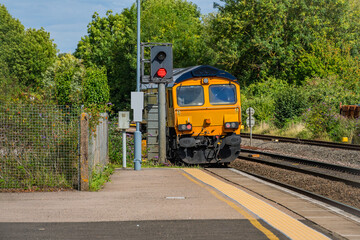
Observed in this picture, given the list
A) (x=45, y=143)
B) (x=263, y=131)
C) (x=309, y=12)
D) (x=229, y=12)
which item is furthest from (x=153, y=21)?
(x=45, y=143)

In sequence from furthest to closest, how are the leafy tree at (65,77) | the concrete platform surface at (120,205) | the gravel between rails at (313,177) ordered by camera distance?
the leafy tree at (65,77) < the gravel between rails at (313,177) < the concrete platform surface at (120,205)

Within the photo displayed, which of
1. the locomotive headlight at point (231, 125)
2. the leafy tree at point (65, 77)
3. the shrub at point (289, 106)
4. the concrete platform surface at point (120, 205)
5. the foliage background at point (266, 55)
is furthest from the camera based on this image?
the leafy tree at point (65, 77)

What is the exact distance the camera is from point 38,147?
35.5 feet

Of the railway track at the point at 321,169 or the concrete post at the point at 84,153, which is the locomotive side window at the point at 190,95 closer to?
the railway track at the point at 321,169

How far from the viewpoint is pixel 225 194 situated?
1005 cm

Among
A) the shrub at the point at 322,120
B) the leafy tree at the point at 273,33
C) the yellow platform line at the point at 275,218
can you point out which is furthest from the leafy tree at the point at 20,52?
the yellow platform line at the point at 275,218

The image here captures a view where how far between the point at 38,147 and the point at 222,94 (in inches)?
340

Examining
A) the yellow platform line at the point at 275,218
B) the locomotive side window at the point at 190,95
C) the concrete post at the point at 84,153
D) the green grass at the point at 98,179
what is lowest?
the yellow platform line at the point at 275,218

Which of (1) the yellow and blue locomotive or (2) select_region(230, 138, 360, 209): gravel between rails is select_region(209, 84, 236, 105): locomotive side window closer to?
(1) the yellow and blue locomotive

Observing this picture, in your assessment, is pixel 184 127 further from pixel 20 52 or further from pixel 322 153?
pixel 20 52

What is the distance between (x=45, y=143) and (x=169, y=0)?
204 ft

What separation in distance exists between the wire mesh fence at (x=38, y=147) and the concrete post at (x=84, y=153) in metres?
0.19

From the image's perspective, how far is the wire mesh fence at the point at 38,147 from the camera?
10703 millimetres

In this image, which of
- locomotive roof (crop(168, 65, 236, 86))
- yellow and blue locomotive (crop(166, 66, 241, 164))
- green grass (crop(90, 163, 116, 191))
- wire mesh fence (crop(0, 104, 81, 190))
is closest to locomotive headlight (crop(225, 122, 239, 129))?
yellow and blue locomotive (crop(166, 66, 241, 164))
